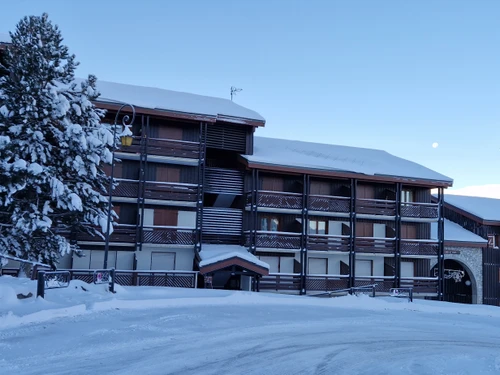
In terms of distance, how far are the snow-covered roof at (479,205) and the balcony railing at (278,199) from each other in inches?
693

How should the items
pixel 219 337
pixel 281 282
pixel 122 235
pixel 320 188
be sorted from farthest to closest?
1. pixel 320 188
2. pixel 281 282
3. pixel 122 235
4. pixel 219 337

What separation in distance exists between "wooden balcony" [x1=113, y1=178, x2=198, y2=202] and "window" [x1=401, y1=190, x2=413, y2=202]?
52.9 ft

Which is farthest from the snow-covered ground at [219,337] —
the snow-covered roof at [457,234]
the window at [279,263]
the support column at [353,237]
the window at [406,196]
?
the snow-covered roof at [457,234]

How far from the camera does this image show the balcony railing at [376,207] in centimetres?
3350

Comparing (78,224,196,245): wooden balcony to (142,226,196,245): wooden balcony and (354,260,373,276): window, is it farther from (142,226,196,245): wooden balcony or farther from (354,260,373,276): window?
(354,260,373,276): window

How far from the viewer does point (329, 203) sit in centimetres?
3272

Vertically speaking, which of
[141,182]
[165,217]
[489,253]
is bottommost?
[489,253]

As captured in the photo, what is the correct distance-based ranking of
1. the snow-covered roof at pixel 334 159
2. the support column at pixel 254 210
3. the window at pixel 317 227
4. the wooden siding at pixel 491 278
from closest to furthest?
the support column at pixel 254 210, the snow-covered roof at pixel 334 159, the window at pixel 317 227, the wooden siding at pixel 491 278

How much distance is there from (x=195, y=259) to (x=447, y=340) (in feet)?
58.2

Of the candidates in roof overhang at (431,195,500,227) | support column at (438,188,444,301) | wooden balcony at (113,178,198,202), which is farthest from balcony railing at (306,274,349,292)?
roof overhang at (431,195,500,227)

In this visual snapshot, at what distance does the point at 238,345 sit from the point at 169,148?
19878 millimetres

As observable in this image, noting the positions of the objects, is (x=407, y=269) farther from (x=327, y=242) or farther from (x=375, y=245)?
(x=327, y=242)

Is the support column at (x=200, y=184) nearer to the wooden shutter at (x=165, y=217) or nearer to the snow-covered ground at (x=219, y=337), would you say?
the wooden shutter at (x=165, y=217)

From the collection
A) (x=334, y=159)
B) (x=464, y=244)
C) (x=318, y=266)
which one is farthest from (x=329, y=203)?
(x=464, y=244)
